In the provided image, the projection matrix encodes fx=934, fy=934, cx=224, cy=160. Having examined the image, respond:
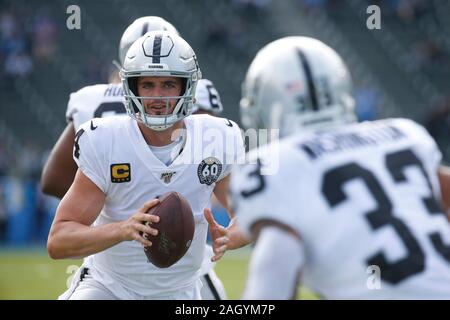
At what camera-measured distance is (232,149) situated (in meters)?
4.41

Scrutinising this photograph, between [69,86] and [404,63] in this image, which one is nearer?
[69,86]

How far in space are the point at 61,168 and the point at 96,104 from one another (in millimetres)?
394

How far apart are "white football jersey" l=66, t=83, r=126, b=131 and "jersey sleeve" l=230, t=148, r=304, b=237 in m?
2.37

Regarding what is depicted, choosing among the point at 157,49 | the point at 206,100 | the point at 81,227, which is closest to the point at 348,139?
the point at 81,227

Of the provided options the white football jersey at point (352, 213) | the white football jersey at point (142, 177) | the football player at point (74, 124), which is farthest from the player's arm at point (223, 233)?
the white football jersey at point (352, 213)

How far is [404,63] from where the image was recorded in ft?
61.1

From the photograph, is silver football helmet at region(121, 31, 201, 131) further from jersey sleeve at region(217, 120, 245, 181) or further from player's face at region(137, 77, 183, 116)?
jersey sleeve at region(217, 120, 245, 181)

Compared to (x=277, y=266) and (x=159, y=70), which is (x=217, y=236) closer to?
(x=159, y=70)

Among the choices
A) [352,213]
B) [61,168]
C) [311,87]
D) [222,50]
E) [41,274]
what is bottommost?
[352,213]

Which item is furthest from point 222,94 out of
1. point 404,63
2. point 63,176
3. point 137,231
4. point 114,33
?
point 137,231

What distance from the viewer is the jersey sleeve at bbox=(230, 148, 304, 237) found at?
2.59 m

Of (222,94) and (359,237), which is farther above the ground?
(222,94)
